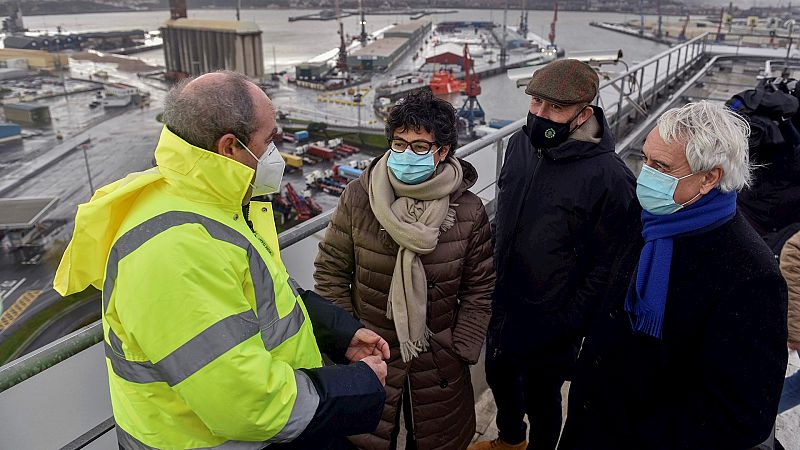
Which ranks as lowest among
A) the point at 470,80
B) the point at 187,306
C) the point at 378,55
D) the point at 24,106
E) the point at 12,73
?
the point at 24,106

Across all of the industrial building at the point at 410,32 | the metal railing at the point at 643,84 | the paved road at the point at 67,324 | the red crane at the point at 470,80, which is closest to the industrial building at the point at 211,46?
the red crane at the point at 470,80

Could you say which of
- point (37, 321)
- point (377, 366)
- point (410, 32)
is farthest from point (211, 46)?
point (377, 366)

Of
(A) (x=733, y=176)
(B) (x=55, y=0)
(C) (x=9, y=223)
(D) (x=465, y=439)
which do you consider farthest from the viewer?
(B) (x=55, y=0)

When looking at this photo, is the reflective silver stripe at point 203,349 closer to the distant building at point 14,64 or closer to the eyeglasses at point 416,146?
the eyeglasses at point 416,146

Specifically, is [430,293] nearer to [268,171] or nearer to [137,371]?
[268,171]

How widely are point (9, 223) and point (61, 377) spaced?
28676mm

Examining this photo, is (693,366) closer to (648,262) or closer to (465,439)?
(648,262)

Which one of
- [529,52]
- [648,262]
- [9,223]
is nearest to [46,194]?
[9,223]

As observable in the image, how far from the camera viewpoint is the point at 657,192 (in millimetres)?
1643

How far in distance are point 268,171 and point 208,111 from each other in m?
0.25

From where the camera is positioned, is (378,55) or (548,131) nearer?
(548,131)

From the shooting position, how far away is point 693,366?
1513mm

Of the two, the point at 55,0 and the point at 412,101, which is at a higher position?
the point at 55,0

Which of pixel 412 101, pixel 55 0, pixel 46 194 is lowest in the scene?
pixel 46 194
